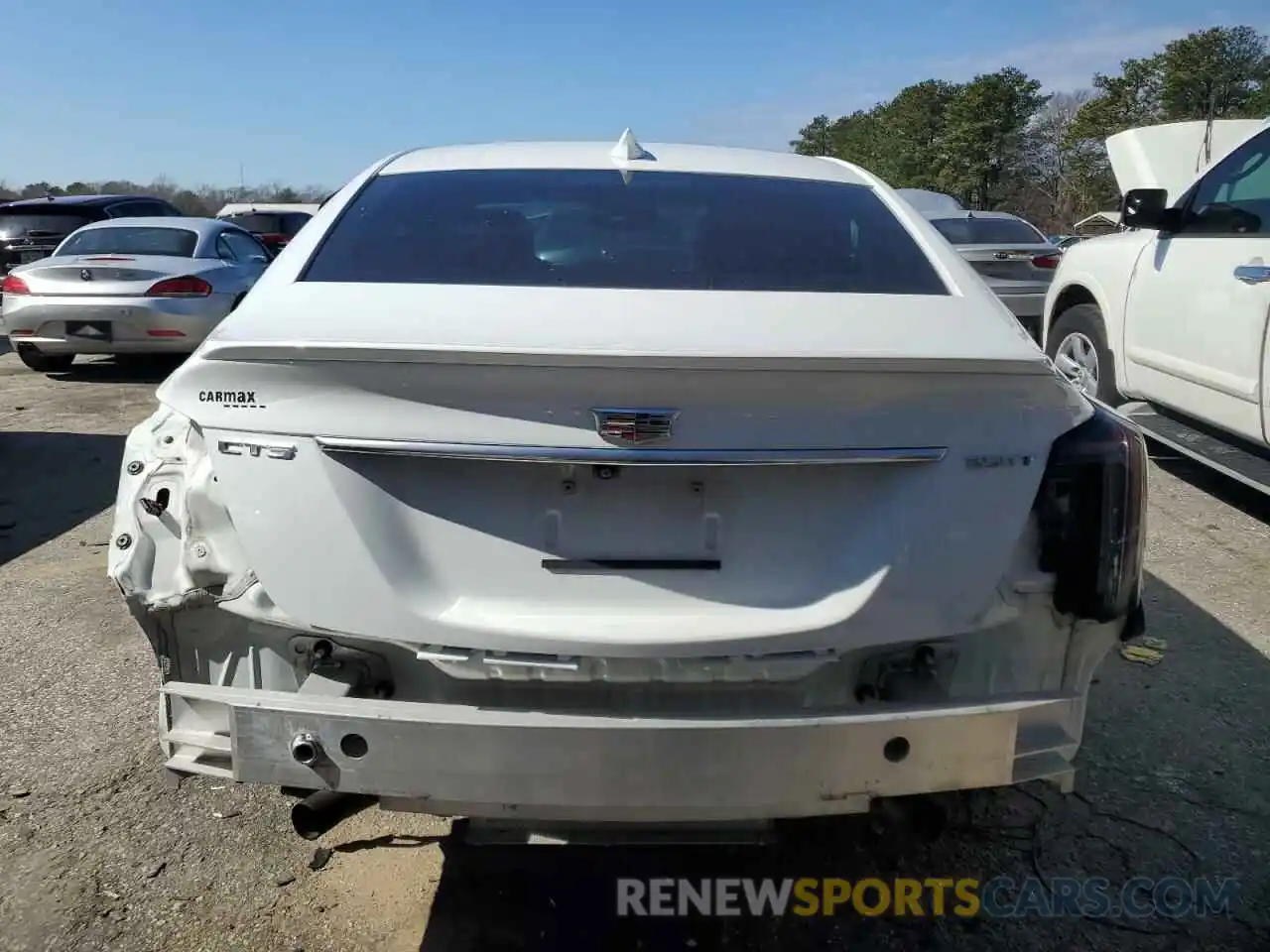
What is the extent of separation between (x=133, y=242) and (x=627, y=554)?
32.3ft

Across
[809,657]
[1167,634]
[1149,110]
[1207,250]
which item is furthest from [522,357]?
[1149,110]

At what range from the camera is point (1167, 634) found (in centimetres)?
416

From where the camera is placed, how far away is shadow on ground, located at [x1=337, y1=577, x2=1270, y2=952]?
8.28 feet

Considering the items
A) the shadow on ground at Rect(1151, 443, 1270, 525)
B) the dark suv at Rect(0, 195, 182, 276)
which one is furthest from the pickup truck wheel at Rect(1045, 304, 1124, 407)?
the dark suv at Rect(0, 195, 182, 276)

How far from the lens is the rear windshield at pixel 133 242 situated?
10109 mm

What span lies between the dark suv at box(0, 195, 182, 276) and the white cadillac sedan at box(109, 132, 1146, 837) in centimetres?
1333

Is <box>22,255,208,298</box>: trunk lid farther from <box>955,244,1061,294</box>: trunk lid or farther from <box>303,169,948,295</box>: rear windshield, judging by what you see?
<box>955,244,1061,294</box>: trunk lid

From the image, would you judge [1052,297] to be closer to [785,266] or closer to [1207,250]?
[1207,250]

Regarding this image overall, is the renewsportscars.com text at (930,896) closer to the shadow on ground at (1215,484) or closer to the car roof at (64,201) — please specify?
the shadow on ground at (1215,484)

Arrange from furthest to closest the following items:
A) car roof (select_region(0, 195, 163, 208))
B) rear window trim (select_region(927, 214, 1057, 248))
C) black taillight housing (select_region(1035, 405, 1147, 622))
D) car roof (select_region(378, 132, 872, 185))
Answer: car roof (select_region(0, 195, 163, 208)), rear window trim (select_region(927, 214, 1057, 248)), car roof (select_region(378, 132, 872, 185)), black taillight housing (select_region(1035, 405, 1147, 622))

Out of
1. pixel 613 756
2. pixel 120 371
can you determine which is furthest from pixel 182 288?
pixel 613 756

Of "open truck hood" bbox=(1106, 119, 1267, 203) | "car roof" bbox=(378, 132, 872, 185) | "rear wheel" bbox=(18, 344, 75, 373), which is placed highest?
"open truck hood" bbox=(1106, 119, 1267, 203)

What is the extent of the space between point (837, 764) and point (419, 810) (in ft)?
2.67

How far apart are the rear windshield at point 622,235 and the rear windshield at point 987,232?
9.64 metres
